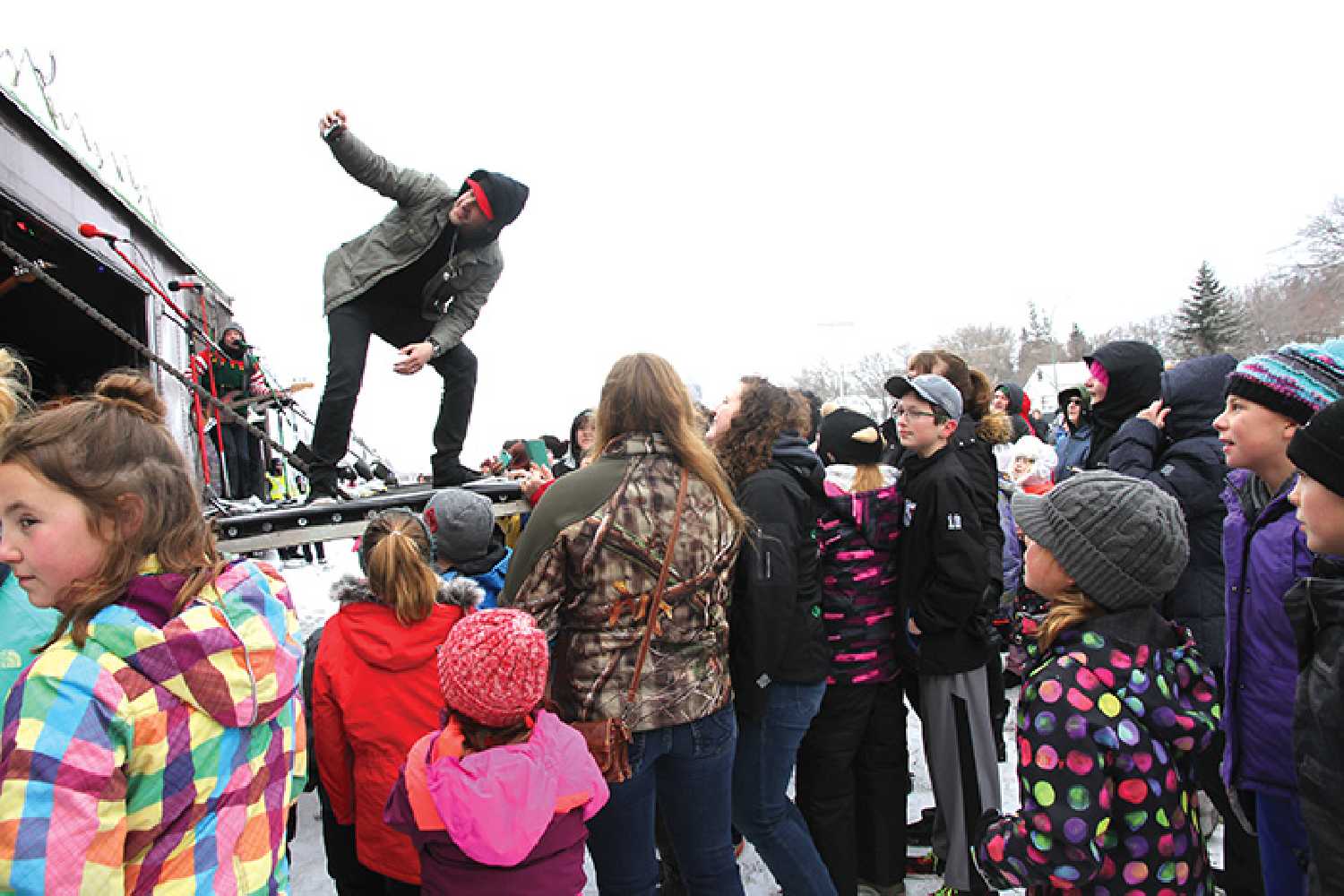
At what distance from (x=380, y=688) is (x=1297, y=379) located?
3.00 meters

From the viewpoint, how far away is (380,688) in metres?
2.48

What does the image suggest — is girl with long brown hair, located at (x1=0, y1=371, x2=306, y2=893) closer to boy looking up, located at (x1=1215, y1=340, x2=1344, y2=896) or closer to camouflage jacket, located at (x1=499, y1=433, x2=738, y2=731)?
camouflage jacket, located at (x1=499, y1=433, x2=738, y2=731)

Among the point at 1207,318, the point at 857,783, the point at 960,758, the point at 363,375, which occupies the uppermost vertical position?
the point at 363,375

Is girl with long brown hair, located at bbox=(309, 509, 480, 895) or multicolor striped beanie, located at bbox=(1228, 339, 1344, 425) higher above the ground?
multicolor striped beanie, located at bbox=(1228, 339, 1344, 425)

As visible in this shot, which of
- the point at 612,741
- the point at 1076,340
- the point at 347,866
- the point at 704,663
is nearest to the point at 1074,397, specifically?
the point at 704,663

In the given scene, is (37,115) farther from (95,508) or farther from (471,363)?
(95,508)

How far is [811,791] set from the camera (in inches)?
121

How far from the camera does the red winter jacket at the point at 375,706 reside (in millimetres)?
2469

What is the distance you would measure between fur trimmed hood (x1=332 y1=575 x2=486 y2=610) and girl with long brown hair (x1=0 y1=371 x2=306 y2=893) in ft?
3.40

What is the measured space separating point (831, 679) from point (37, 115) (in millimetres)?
6413

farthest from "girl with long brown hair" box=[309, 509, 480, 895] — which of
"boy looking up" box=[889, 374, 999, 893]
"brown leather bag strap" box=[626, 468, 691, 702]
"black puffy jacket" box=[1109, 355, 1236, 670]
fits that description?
"black puffy jacket" box=[1109, 355, 1236, 670]

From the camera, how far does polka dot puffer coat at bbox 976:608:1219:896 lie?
67.3 inches

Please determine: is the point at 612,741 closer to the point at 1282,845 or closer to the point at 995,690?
the point at 1282,845

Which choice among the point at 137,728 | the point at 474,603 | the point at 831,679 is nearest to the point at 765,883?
the point at 831,679
